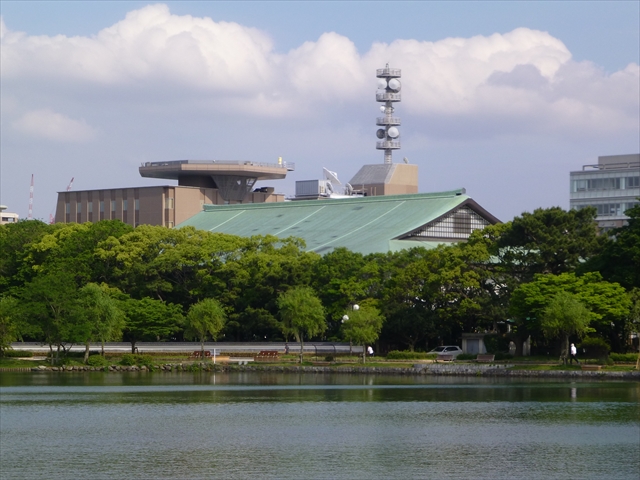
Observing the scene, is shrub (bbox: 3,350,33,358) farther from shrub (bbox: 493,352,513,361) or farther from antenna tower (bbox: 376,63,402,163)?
antenna tower (bbox: 376,63,402,163)

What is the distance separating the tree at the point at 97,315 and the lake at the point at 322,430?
1089 centimetres

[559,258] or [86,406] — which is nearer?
[86,406]

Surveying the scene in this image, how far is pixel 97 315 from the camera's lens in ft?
235

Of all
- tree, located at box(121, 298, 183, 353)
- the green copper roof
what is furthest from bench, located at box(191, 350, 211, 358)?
the green copper roof

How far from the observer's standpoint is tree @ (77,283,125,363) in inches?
2813

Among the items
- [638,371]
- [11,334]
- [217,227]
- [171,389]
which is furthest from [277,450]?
[217,227]

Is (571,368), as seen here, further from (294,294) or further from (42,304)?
(42,304)

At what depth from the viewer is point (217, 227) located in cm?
11269

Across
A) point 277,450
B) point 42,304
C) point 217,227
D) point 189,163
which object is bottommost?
point 277,450

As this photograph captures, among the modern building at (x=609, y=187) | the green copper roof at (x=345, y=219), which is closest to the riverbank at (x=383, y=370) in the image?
the green copper roof at (x=345, y=219)

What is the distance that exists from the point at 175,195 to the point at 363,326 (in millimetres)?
63090

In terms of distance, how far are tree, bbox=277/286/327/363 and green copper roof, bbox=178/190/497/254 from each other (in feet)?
45.9

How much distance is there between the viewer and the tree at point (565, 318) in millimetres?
63625

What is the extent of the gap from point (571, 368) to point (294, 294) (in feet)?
64.0
